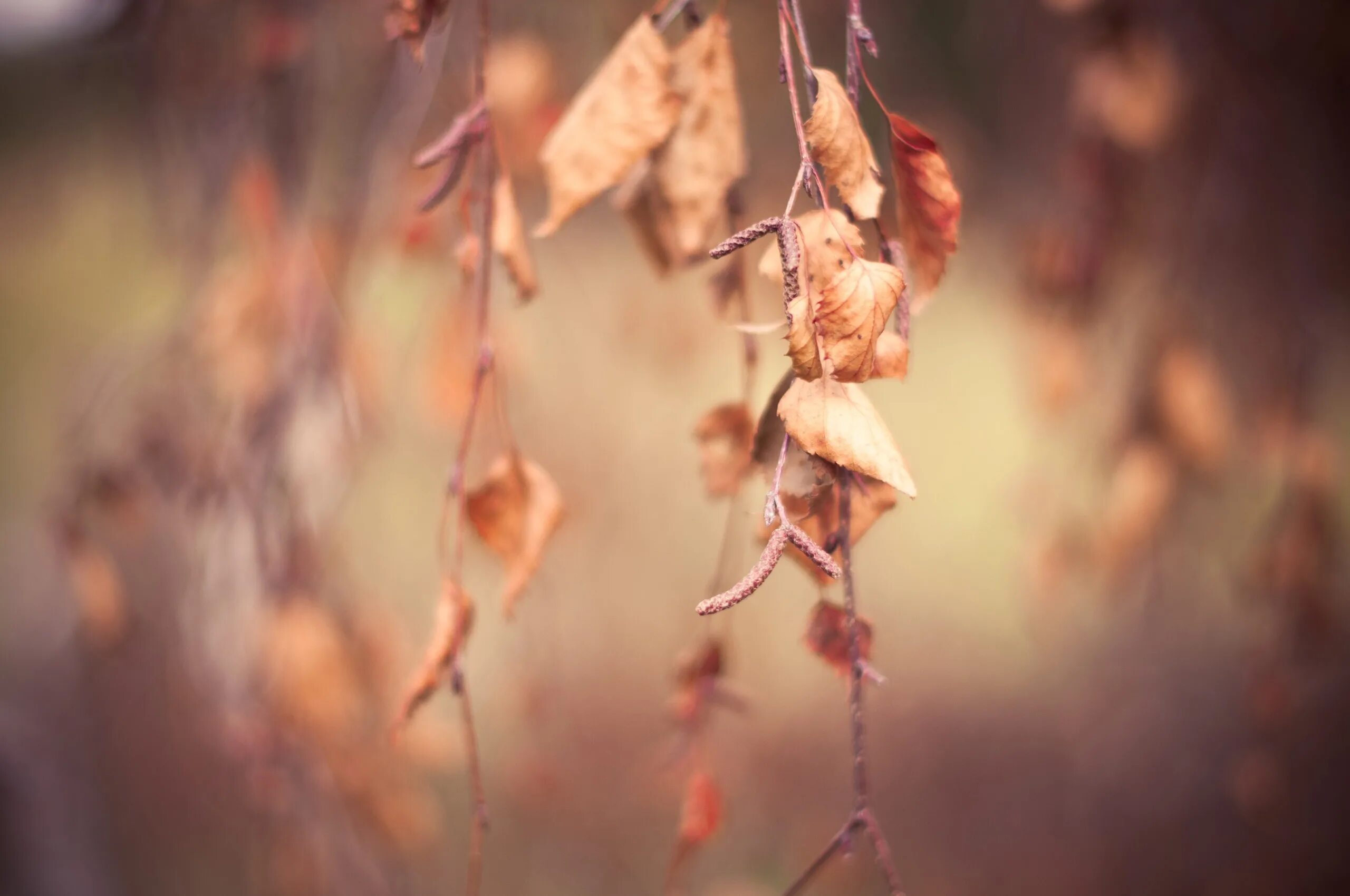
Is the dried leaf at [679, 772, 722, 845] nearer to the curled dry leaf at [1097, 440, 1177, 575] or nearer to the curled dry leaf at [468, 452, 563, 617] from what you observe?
the curled dry leaf at [468, 452, 563, 617]

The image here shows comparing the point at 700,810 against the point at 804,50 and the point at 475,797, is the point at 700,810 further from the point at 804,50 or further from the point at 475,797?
the point at 804,50

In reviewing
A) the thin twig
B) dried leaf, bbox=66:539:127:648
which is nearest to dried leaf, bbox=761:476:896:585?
the thin twig

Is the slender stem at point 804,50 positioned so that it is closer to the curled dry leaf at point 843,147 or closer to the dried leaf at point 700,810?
the curled dry leaf at point 843,147

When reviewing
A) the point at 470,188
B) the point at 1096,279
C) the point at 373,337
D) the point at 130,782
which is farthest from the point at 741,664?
the point at 470,188

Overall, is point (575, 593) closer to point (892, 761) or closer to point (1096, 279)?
point (892, 761)

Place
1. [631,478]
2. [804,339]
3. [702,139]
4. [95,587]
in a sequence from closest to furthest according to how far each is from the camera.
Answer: [804,339], [702,139], [95,587], [631,478]

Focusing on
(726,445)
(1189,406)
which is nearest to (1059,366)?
(1189,406)

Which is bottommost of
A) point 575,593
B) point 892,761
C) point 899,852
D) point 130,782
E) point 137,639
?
point 899,852
